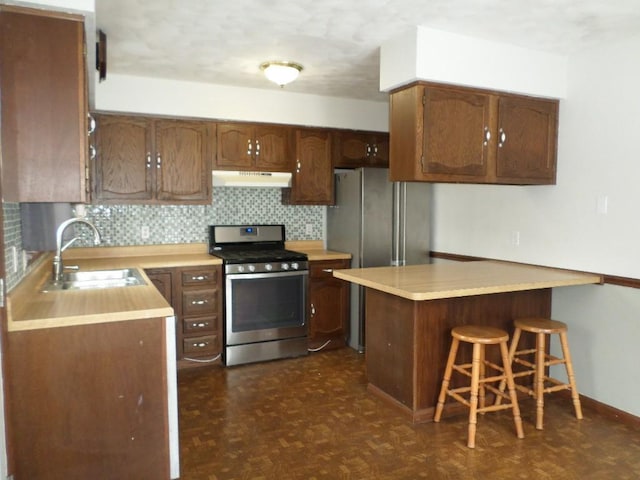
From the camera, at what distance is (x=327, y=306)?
14.5 feet

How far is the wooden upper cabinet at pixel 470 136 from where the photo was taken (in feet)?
9.52

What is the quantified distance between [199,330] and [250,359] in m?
0.49

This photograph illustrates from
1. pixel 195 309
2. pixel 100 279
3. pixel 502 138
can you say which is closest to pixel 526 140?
pixel 502 138

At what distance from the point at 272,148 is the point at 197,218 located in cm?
94

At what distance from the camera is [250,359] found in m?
4.07

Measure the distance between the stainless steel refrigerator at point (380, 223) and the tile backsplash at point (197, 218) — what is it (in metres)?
0.63

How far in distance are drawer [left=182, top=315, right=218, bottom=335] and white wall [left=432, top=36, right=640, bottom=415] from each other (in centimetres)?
246

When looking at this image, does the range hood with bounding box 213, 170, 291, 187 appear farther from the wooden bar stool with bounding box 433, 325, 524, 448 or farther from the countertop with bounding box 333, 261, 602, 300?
the wooden bar stool with bounding box 433, 325, 524, 448

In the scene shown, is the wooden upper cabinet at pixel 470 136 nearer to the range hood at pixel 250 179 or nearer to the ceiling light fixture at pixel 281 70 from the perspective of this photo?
the ceiling light fixture at pixel 281 70

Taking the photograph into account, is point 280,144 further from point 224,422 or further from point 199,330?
point 224,422

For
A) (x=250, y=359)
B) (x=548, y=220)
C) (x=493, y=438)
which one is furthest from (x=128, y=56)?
(x=493, y=438)

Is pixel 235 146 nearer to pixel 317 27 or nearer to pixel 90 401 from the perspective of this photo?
pixel 317 27

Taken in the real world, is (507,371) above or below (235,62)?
below

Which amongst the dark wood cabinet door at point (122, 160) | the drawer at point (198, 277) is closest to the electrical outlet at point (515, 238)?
the drawer at point (198, 277)
